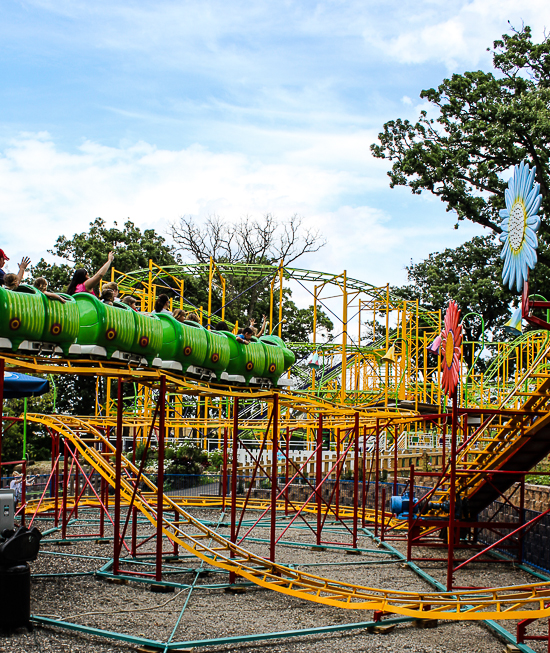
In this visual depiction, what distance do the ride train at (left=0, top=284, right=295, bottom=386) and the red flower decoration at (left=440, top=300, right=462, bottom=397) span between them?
2668 mm

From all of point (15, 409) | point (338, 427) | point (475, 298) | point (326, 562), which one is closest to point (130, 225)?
point (15, 409)

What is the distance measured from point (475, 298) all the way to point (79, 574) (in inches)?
1077

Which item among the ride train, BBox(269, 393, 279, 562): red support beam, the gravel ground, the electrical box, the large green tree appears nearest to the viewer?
the gravel ground

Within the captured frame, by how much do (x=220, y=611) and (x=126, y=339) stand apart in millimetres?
3584

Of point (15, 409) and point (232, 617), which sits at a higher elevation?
point (15, 409)

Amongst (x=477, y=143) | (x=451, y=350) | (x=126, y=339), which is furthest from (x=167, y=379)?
(x=477, y=143)

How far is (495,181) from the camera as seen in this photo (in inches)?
1070

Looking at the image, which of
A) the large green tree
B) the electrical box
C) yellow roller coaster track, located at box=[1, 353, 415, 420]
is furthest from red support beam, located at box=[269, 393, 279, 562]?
the large green tree

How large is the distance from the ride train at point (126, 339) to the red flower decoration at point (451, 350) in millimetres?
2668

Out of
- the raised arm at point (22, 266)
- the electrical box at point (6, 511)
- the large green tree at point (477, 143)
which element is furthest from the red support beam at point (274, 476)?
the large green tree at point (477, 143)

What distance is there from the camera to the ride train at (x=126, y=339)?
8102 mm

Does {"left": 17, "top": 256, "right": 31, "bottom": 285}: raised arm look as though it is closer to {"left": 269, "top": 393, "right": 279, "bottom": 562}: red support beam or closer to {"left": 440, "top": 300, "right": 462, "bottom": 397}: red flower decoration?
{"left": 269, "top": 393, "right": 279, "bottom": 562}: red support beam

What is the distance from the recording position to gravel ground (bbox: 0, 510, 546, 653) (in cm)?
748

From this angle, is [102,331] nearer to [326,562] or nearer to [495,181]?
[326,562]
